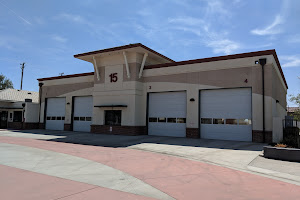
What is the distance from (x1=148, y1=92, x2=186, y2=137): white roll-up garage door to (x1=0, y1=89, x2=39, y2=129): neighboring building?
1772cm

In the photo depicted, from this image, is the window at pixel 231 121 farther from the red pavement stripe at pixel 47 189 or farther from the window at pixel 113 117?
the red pavement stripe at pixel 47 189

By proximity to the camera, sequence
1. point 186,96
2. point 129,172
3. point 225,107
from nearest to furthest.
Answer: point 129,172 → point 225,107 → point 186,96

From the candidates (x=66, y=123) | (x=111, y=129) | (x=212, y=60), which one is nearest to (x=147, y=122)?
(x=111, y=129)

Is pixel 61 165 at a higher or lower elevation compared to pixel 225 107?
lower

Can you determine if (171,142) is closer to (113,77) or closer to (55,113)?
(113,77)

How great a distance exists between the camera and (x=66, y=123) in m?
29.3

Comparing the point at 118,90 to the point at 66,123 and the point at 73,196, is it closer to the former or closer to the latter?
the point at 66,123

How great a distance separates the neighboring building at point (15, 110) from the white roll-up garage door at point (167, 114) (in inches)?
698

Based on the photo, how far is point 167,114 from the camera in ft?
74.3

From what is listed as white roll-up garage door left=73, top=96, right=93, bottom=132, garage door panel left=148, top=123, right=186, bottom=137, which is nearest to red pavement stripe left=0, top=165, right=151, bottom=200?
garage door panel left=148, top=123, right=186, bottom=137

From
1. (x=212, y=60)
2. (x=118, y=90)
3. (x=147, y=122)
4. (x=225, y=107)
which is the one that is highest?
(x=212, y=60)

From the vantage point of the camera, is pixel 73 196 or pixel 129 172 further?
pixel 129 172

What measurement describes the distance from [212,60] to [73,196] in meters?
17.4

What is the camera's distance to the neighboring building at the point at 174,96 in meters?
18.6
